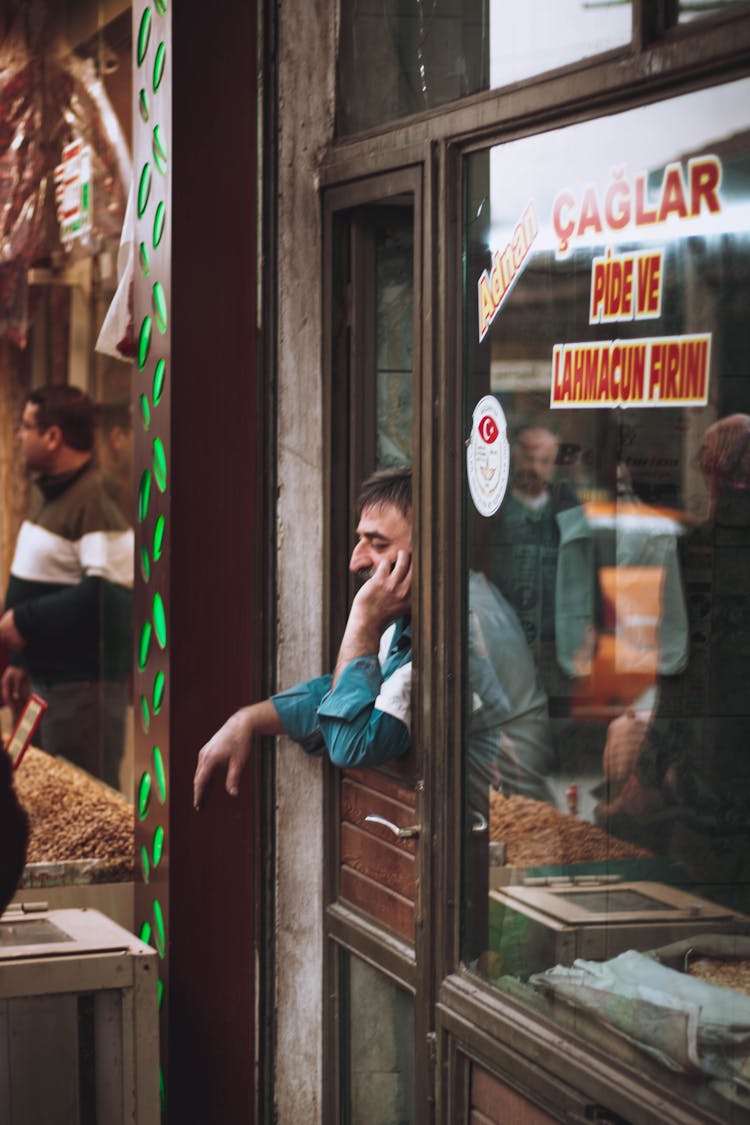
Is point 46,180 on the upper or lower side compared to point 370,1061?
upper

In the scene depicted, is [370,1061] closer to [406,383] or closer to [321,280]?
[406,383]

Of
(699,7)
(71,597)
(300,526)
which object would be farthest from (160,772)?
(71,597)

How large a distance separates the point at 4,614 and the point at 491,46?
4.36m

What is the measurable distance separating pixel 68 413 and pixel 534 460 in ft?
14.6

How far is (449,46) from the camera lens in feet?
11.7

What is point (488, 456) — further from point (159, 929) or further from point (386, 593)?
point (159, 929)

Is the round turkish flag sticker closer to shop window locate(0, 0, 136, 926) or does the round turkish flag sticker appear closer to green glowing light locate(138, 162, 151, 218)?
green glowing light locate(138, 162, 151, 218)

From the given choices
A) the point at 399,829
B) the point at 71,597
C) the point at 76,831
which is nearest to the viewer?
the point at 399,829

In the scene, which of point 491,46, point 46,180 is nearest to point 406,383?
point 491,46

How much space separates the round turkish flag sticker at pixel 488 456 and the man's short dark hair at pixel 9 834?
130cm

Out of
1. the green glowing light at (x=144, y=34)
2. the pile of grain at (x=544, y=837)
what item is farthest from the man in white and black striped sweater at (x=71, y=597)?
the pile of grain at (x=544, y=837)

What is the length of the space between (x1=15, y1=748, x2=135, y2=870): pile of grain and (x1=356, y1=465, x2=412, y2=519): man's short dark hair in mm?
1684

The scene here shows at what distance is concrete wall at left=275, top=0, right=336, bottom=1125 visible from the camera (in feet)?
13.6

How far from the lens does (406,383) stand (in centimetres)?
394
